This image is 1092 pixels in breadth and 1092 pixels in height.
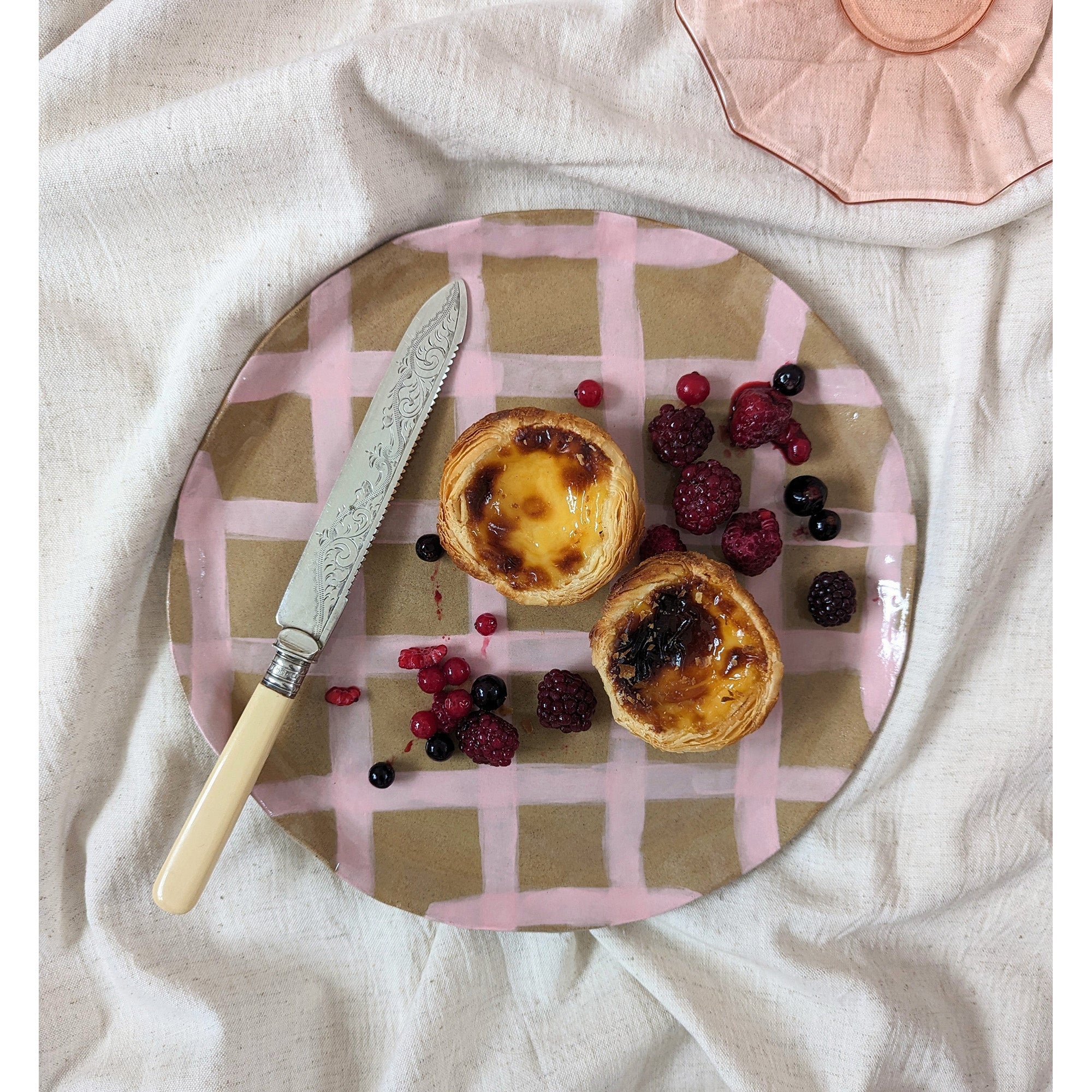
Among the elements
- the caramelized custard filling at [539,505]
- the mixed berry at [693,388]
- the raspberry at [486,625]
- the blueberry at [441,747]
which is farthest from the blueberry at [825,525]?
the blueberry at [441,747]

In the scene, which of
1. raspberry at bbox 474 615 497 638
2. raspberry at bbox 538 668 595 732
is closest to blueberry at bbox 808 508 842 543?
raspberry at bbox 538 668 595 732

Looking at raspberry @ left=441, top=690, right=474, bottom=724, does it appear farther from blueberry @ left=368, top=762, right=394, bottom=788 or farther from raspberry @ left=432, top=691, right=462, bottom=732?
blueberry @ left=368, top=762, right=394, bottom=788

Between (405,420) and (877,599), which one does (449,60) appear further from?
(877,599)

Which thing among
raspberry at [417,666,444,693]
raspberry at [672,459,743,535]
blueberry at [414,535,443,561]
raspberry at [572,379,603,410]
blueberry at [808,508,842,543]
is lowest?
raspberry at [417,666,444,693]

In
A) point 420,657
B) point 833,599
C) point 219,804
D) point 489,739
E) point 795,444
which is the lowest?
point 219,804

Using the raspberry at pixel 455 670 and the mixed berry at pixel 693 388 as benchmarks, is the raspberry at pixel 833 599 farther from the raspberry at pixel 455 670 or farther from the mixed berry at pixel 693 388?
the raspberry at pixel 455 670

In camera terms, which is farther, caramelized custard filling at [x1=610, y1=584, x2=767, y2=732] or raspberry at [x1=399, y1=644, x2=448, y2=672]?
raspberry at [x1=399, y1=644, x2=448, y2=672]

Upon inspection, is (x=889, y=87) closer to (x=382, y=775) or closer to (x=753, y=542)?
(x=753, y=542)

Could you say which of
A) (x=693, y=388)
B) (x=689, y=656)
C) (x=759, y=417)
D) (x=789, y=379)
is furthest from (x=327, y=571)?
(x=789, y=379)
